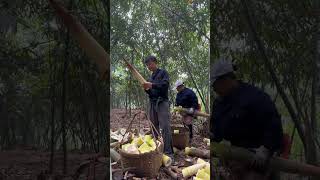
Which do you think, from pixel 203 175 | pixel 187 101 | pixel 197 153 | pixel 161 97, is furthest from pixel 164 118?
pixel 187 101

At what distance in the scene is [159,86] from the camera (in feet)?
16.9

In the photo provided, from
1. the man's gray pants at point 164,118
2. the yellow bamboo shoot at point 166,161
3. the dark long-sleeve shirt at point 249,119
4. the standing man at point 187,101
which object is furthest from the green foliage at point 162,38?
the dark long-sleeve shirt at point 249,119

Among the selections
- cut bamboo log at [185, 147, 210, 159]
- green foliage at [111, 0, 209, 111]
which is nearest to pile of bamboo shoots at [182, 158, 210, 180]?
cut bamboo log at [185, 147, 210, 159]

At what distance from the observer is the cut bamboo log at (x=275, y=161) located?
1863 millimetres

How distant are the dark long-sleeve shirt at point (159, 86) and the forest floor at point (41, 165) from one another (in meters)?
3.16

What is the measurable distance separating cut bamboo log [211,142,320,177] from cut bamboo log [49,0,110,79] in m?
0.79

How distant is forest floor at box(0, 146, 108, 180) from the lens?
79.5 inches

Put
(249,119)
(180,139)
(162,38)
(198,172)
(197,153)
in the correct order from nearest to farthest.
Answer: (249,119) < (198,172) < (197,153) < (180,139) < (162,38)

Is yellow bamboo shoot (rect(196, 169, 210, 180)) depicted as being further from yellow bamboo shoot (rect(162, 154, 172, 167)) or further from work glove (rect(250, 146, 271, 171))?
work glove (rect(250, 146, 271, 171))

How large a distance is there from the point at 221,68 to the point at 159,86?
3304 mm

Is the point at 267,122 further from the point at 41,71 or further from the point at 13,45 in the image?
the point at 13,45

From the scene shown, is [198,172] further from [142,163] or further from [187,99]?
[187,99]

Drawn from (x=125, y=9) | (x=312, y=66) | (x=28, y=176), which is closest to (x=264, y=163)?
(x=312, y=66)

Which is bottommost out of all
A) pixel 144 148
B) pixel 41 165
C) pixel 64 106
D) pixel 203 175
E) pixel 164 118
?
pixel 203 175
